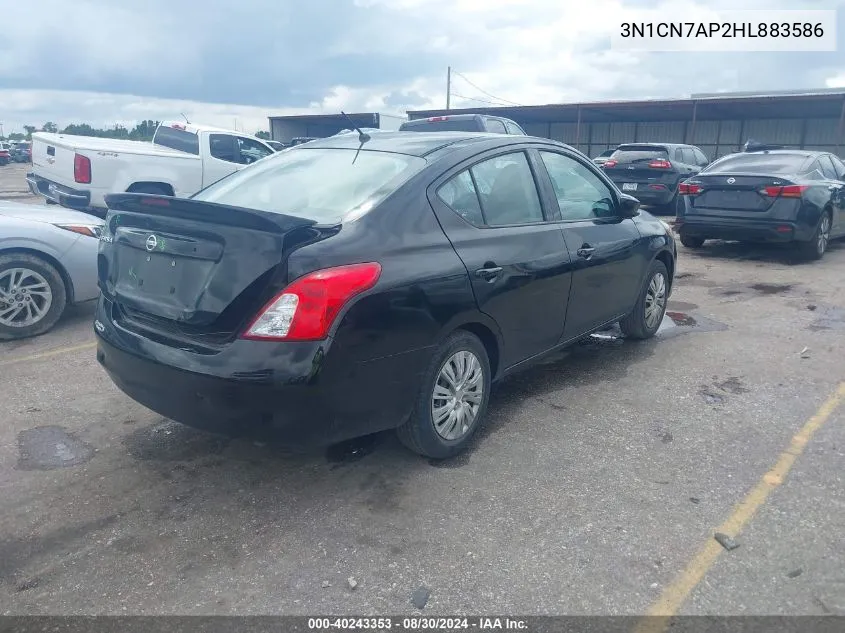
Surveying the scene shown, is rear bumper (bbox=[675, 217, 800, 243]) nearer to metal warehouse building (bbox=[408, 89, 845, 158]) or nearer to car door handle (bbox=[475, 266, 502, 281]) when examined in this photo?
car door handle (bbox=[475, 266, 502, 281])

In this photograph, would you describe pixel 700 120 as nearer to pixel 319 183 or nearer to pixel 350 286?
pixel 319 183

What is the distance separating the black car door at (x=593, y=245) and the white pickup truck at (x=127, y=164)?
21.0 feet

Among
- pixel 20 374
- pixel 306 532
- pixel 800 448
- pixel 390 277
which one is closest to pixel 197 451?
pixel 306 532

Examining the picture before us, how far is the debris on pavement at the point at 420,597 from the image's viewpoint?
2.49 metres

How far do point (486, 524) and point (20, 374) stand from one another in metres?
3.57

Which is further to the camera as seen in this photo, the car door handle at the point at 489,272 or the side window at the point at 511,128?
the side window at the point at 511,128

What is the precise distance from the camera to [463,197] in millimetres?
3588

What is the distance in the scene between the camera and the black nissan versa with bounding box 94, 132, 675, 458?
9.24ft

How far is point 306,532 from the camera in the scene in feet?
9.61

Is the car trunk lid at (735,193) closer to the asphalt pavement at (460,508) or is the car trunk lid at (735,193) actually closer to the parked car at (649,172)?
the parked car at (649,172)

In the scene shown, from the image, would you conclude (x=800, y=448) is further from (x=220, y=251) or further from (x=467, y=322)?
(x=220, y=251)

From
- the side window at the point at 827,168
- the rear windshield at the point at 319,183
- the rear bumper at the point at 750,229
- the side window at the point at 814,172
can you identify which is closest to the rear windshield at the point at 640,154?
the side window at the point at 827,168

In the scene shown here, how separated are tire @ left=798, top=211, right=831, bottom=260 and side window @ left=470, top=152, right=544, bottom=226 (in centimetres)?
665

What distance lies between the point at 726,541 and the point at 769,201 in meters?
7.18
